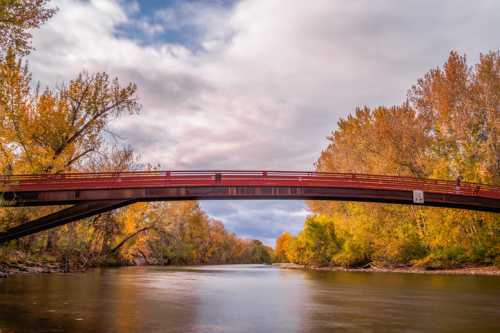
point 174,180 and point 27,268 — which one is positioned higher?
point 174,180

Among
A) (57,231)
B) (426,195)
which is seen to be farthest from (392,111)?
(57,231)

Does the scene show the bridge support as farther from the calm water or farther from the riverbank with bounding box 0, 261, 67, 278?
the calm water

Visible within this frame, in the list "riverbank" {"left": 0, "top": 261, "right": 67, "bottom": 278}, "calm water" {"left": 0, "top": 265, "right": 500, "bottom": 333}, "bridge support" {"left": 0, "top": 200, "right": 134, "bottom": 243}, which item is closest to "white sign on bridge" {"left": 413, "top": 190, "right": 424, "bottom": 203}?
"calm water" {"left": 0, "top": 265, "right": 500, "bottom": 333}

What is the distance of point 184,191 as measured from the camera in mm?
30016

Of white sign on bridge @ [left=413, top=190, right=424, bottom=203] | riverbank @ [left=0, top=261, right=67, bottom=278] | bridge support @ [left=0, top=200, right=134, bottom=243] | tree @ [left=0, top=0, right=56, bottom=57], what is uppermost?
tree @ [left=0, top=0, right=56, bottom=57]

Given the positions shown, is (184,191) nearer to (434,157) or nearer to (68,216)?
(68,216)

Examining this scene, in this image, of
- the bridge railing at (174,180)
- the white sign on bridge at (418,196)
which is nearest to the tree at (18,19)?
the bridge railing at (174,180)

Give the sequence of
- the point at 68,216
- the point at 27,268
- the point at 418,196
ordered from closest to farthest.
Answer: the point at 68,216 → the point at 418,196 → the point at 27,268

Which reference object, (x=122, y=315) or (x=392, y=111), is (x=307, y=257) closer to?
(x=392, y=111)

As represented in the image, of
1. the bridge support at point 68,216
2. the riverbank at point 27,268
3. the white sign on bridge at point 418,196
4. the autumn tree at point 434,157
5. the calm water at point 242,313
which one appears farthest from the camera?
the autumn tree at point 434,157

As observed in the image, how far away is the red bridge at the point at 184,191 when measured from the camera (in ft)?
92.4

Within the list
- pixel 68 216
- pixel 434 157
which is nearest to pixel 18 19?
pixel 68 216

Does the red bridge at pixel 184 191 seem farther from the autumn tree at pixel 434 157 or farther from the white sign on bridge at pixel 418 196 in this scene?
the autumn tree at pixel 434 157

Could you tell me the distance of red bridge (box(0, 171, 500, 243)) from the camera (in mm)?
28156
